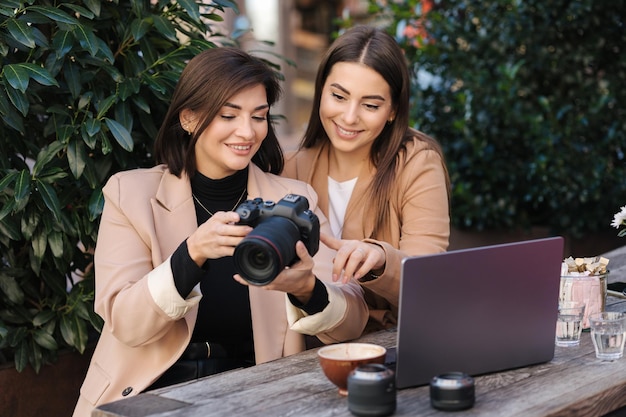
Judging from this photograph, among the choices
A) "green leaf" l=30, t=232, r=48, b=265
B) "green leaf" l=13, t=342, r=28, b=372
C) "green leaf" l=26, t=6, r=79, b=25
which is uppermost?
"green leaf" l=26, t=6, r=79, b=25

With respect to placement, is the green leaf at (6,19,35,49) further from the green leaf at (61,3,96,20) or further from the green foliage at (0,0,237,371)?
the green leaf at (61,3,96,20)

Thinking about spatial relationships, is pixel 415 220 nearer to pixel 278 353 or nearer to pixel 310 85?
pixel 278 353

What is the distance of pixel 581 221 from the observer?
462 centimetres

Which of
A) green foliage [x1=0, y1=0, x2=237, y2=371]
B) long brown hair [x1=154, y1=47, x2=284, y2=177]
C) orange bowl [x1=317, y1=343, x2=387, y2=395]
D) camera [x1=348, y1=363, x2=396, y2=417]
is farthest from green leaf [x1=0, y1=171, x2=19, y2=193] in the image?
camera [x1=348, y1=363, x2=396, y2=417]

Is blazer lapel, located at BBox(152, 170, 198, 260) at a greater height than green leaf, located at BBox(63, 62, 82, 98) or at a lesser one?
lesser

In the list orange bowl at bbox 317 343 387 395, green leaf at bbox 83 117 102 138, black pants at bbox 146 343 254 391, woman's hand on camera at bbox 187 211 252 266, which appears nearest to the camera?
orange bowl at bbox 317 343 387 395

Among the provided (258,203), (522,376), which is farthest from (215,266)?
(522,376)

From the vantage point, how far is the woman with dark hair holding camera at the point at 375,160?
2.62 meters

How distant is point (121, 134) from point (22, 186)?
11.0 inches

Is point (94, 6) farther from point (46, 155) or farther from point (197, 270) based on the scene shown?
point (197, 270)

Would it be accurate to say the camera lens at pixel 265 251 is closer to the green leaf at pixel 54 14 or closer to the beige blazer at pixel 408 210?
the beige blazer at pixel 408 210

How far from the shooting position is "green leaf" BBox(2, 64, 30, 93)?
91.7 inches

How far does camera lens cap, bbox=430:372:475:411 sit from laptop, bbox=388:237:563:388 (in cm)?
11

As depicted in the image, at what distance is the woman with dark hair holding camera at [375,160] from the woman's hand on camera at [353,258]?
0.33m
